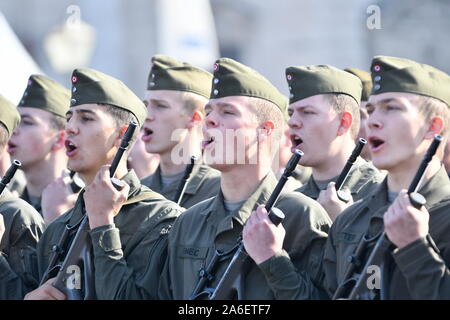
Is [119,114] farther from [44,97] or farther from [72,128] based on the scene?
[44,97]

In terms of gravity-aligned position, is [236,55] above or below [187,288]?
below

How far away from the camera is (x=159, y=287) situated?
8.52 meters

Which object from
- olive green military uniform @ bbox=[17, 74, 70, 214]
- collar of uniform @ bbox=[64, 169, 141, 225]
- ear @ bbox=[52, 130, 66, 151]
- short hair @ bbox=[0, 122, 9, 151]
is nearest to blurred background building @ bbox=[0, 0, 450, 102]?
Answer: olive green military uniform @ bbox=[17, 74, 70, 214]


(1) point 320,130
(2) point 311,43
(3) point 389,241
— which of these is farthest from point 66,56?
(3) point 389,241

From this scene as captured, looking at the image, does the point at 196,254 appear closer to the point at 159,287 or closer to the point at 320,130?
the point at 159,287

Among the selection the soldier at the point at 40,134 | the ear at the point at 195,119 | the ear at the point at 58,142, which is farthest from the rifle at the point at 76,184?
the ear at the point at 58,142

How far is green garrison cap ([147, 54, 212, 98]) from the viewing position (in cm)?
1122

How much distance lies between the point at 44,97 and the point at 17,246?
263 centimetres

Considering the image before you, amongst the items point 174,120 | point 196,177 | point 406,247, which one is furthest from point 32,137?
point 406,247

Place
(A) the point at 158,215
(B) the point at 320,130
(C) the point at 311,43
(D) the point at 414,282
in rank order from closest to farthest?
1. (D) the point at 414,282
2. (A) the point at 158,215
3. (B) the point at 320,130
4. (C) the point at 311,43

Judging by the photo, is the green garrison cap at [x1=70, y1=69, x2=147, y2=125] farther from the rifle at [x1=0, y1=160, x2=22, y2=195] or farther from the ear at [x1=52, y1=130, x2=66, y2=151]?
the ear at [x1=52, y1=130, x2=66, y2=151]

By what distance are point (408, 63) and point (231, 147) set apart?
120 cm

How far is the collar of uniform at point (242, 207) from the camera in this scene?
27.2 ft

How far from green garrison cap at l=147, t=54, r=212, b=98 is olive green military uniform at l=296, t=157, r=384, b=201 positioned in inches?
61.2
